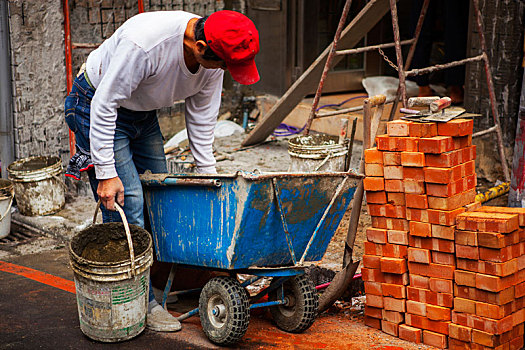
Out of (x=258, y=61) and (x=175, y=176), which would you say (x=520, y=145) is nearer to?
(x=175, y=176)

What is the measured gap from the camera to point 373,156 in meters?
3.85

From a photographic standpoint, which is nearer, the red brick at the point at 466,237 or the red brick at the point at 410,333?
the red brick at the point at 466,237

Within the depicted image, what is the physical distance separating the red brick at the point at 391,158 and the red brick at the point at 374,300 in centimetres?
81

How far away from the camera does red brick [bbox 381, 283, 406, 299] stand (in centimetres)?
387

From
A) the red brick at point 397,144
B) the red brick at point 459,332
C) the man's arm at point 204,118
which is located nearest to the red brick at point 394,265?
the red brick at point 459,332

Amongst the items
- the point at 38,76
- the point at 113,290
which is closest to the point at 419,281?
the point at 113,290

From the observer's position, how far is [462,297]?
3674 mm

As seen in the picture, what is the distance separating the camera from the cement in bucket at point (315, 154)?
568cm

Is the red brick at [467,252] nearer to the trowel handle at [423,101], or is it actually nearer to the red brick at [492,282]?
the red brick at [492,282]

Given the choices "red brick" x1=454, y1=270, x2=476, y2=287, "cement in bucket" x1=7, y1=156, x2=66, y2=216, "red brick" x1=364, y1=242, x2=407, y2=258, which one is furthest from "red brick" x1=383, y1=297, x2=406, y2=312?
"cement in bucket" x1=7, y1=156, x2=66, y2=216

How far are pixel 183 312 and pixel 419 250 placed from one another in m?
1.47

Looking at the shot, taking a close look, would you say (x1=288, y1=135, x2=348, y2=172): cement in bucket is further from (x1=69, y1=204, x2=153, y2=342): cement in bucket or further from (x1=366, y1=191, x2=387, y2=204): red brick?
(x1=69, y1=204, x2=153, y2=342): cement in bucket

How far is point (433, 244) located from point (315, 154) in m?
2.10

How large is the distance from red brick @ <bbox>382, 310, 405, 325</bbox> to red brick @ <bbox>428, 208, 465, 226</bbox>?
0.62 m
